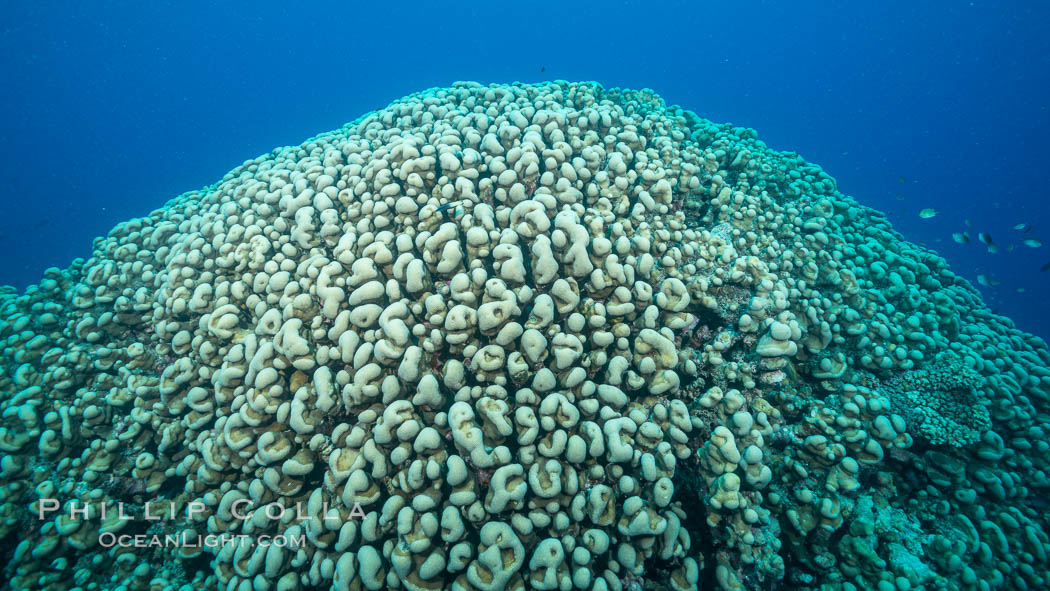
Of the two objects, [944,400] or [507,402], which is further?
[944,400]

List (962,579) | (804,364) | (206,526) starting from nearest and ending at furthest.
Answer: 1. (962,579)
2. (206,526)
3. (804,364)

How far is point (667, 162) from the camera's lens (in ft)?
18.3

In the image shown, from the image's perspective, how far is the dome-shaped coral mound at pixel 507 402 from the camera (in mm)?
3332

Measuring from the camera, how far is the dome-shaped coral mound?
131 inches

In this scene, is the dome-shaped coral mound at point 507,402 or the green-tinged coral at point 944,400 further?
the green-tinged coral at point 944,400

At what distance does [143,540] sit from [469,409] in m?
4.09

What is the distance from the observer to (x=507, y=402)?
361 centimetres

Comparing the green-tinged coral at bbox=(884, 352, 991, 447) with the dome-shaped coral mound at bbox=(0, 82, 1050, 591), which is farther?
the green-tinged coral at bbox=(884, 352, 991, 447)

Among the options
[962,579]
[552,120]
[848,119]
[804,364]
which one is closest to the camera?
[962,579]

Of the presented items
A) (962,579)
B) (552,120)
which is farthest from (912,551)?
(552,120)

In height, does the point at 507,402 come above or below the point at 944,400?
below

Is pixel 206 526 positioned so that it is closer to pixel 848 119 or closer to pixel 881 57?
pixel 848 119

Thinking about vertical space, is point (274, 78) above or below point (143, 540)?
above

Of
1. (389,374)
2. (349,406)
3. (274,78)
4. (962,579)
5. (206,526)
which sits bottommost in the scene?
(206,526)
